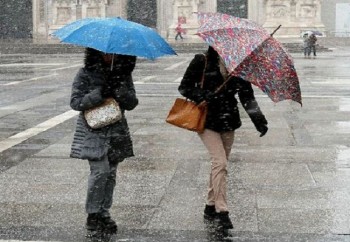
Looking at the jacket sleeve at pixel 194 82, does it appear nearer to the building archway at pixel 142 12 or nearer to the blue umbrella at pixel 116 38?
the blue umbrella at pixel 116 38

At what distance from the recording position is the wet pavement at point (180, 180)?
6550 mm

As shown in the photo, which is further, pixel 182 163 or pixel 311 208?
pixel 182 163

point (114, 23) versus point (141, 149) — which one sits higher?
point (114, 23)

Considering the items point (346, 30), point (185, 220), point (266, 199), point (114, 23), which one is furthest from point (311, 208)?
point (346, 30)

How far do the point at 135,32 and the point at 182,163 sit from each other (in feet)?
11.4

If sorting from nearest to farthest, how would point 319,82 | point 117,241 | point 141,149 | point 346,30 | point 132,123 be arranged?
point 117,241 → point 141,149 → point 132,123 → point 319,82 → point 346,30

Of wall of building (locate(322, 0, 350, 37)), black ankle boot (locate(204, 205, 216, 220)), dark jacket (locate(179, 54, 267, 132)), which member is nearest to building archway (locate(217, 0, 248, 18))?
wall of building (locate(322, 0, 350, 37))

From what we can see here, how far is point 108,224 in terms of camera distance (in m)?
6.46

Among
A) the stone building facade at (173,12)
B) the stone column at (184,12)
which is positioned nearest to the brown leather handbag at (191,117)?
the stone building facade at (173,12)

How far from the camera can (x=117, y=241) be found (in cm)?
619

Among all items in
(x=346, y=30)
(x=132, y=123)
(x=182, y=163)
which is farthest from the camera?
(x=346, y=30)

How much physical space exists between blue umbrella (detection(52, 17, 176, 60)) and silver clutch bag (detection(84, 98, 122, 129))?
1.75ft

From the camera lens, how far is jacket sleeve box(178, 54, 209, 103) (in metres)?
6.45

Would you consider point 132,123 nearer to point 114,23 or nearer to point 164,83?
point 114,23
